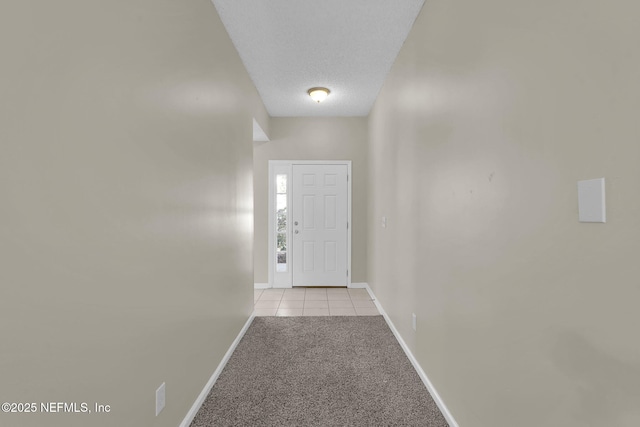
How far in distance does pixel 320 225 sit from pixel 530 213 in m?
3.83

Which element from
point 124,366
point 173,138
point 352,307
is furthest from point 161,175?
point 352,307

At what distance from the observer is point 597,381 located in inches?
33.0

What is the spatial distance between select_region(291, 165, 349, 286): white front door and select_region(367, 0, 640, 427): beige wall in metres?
2.71

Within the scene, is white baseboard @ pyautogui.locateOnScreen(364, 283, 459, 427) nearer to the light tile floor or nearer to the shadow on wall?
the light tile floor

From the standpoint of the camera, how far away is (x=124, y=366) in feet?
3.83

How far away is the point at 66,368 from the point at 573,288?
4.82 ft

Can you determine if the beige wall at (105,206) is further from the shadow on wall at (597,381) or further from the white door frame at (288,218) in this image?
the white door frame at (288,218)

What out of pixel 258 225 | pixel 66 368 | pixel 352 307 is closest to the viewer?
pixel 66 368

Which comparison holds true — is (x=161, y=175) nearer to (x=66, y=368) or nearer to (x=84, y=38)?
(x=84, y=38)

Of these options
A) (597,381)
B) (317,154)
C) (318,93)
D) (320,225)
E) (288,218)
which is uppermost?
(318,93)

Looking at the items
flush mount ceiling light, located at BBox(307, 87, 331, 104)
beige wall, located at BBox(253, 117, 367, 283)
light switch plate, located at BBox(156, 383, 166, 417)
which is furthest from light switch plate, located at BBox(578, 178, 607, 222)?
beige wall, located at BBox(253, 117, 367, 283)

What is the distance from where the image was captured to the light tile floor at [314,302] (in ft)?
12.1

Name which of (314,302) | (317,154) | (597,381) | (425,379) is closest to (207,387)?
(425,379)

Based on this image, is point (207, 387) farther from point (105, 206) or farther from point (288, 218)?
point (288, 218)
